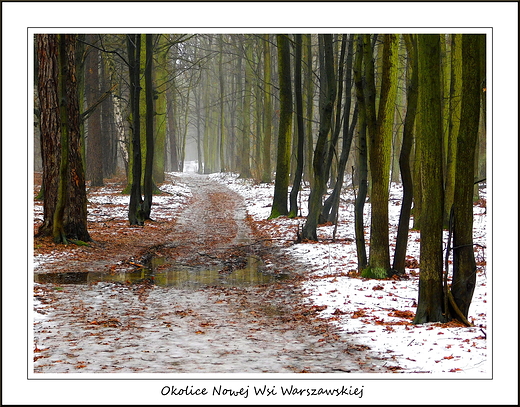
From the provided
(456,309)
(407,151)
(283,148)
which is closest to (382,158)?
(407,151)

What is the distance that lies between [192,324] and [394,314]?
2.44 metres

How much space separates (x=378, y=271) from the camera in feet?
29.3

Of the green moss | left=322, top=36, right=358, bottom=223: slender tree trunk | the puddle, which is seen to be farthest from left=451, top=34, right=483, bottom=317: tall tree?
left=322, top=36, right=358, bottom=223: slender tree trunk

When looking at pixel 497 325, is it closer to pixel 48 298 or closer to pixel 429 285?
pixel 429 285

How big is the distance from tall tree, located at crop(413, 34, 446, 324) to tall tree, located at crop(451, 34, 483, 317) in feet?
0.60

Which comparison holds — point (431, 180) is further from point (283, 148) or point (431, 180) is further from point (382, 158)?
point (283, 148)

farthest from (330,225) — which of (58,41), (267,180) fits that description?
(267,180)

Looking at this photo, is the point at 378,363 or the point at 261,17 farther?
the point at 261,17

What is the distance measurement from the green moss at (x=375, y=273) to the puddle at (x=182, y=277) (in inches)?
55.6

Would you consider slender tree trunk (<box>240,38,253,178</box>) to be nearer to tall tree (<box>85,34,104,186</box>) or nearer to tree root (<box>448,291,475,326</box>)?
tall tree (<box>85,34,104,186</box>)

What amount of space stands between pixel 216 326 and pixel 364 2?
3853 mm

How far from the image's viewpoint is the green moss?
29.1ft

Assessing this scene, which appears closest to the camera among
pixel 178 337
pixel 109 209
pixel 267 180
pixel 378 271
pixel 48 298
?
pixel 178 337

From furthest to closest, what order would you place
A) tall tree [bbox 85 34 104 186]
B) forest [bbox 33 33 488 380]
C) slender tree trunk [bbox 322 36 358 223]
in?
tall tree [bbox 85 34 104 186] < slender tree trunk [bbox 322 36 358 223] < forest [bbox 33 33 488 380]
